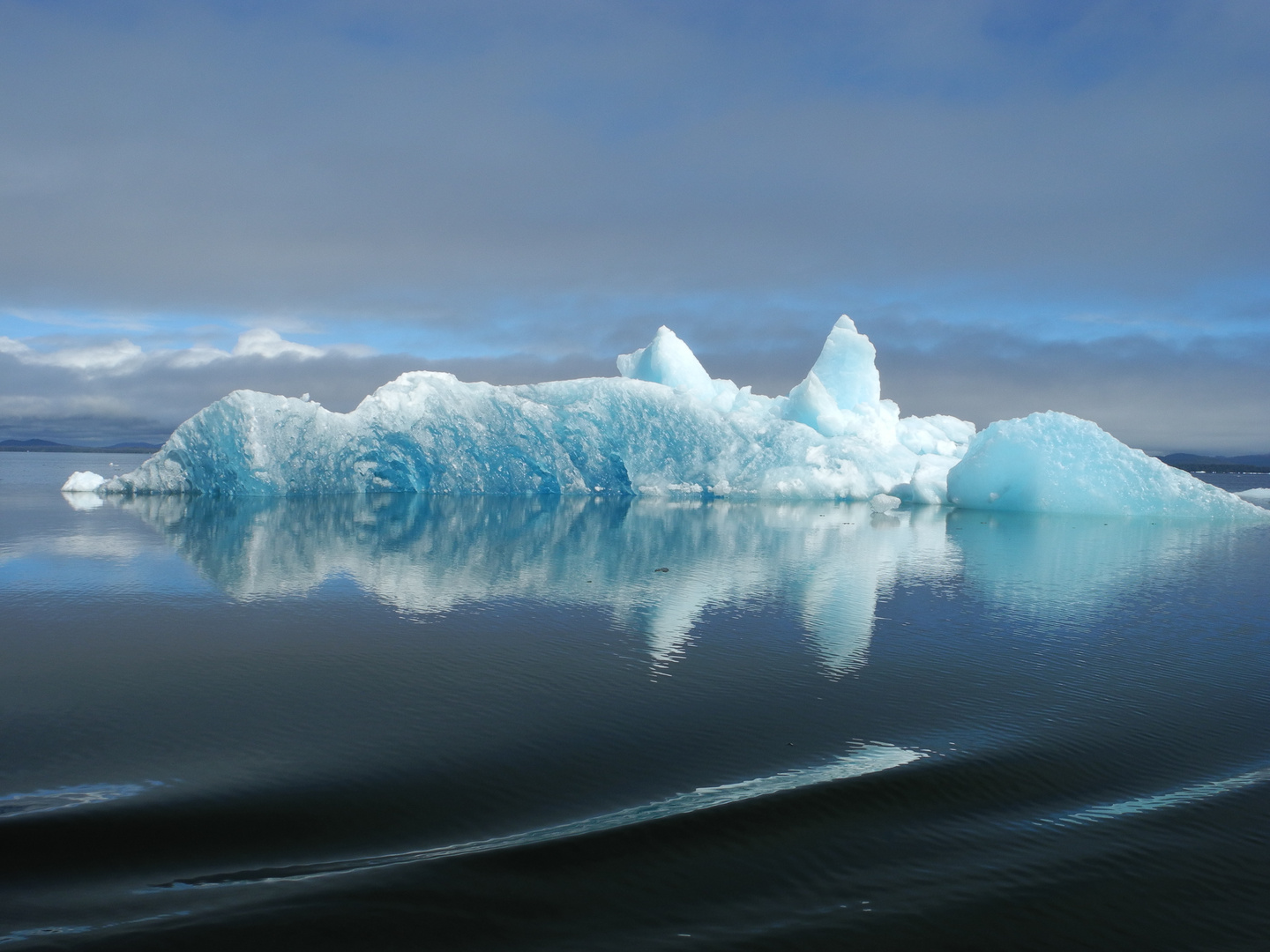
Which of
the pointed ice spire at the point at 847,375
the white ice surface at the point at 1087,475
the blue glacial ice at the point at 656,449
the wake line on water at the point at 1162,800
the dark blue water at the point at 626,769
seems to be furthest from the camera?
the pointed ice spire at the point at 847,375

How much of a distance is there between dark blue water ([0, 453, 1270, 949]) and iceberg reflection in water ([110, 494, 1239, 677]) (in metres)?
0.24

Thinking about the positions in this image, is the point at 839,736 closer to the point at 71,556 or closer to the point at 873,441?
the point at 71,556

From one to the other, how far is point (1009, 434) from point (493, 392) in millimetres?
17424

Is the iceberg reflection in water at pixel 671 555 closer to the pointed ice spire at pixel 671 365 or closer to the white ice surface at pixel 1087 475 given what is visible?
the white ice surface at pixel 1087 475

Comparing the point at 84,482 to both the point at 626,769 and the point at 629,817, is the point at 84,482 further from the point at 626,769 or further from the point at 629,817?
the point at 629,817

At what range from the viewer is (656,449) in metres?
32.5

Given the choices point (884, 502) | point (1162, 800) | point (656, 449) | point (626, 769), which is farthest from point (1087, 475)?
point (626, 769)

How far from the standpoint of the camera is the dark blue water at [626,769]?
3.69m

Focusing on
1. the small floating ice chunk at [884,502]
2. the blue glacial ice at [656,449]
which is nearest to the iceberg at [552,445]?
the blue glacial ice at [656,449]

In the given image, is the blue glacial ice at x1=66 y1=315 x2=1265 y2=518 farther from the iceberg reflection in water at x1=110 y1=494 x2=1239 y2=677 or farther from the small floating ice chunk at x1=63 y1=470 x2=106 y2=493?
the iceberg reflection in water at x1=110 y1=494 x2=1239 y2=677

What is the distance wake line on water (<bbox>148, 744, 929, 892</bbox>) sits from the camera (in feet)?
12.9

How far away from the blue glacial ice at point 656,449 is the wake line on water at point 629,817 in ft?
75.8

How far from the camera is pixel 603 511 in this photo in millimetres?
27953

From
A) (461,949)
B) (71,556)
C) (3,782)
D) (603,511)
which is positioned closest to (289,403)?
(603,511)
